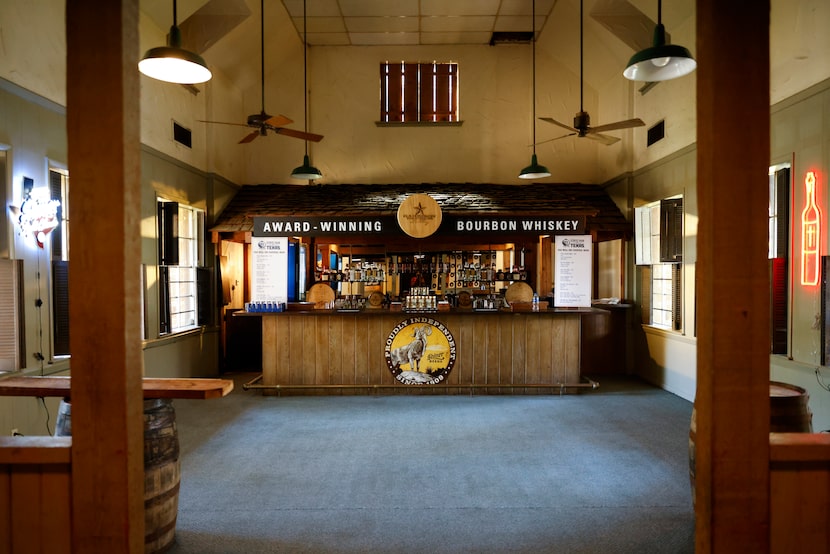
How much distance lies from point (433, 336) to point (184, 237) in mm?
4678

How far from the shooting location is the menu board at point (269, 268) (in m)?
7.71

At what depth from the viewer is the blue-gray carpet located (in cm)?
345

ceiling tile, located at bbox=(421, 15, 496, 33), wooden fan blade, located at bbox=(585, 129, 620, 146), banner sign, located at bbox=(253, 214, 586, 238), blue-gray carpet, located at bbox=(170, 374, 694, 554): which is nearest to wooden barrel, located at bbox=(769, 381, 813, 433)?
blue-gray carpet, located at bbox=(170, 374, 694, 554)

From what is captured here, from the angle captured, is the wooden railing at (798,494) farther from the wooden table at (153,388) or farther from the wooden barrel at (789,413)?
the wooden table at (153,388)

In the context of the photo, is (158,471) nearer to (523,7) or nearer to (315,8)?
(315,8)

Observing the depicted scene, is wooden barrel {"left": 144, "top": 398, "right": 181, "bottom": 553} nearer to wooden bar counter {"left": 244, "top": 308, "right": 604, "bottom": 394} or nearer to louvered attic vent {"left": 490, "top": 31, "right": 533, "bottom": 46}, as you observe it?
wooden bar counter {"left": 244, "top": 308, "right": 604, "bottom": 394}

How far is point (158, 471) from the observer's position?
10.7ft

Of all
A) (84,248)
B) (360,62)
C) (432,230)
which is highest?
(360,62)

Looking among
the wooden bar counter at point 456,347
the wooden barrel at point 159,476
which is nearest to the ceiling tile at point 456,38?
the wooden bar counter at point 456,347

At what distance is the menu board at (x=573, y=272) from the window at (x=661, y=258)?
4.35ft

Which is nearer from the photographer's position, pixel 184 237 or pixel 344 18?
pixel 184 237

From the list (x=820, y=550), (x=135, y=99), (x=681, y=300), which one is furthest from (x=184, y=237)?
(x=820, y=550)

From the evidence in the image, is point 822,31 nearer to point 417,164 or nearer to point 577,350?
point 577,350

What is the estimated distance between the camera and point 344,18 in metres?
9.90
